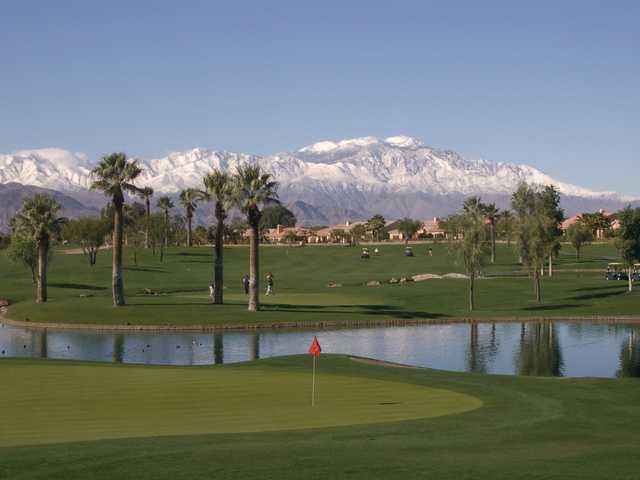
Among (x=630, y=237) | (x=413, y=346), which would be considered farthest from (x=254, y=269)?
(x=630, y=237)

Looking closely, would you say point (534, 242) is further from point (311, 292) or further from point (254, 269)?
point (254, 269)

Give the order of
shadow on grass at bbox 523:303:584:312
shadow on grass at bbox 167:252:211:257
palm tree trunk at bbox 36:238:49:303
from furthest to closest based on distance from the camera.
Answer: shadow on grass at bbox 167:252:211:257
palm tree trunk at bbox 36:238:49:303
shadow on grass at bbox 523:303:584:312

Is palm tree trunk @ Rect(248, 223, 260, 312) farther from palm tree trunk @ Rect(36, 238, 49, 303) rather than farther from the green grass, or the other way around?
palm tree trunk @ Rect(36, 238, 49, 303)

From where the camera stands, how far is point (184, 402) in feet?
92.9

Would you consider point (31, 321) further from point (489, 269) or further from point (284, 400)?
point (489, 269)

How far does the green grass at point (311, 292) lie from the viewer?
73.7 metres

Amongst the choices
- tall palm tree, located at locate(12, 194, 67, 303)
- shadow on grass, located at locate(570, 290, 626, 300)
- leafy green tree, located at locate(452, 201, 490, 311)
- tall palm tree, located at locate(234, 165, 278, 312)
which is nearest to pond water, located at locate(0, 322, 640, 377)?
leafy green tree, located at locate(452, 201, 490, 311)

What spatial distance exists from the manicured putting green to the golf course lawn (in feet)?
0.18

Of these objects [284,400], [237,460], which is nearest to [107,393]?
[284,400]

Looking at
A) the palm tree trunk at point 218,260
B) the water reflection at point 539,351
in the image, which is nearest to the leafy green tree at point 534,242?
the water reflection at point 539,351

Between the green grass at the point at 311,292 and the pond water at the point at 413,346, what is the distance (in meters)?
4.15

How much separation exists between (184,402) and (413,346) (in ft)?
110

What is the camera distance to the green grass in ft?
242

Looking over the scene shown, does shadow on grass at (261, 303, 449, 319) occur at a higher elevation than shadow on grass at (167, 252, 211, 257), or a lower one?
lower
